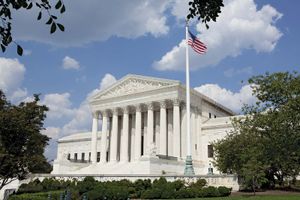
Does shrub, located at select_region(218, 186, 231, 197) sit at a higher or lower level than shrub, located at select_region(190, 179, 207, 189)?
lower

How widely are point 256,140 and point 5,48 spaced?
1450 inches

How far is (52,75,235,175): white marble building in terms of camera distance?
61469 millimetres

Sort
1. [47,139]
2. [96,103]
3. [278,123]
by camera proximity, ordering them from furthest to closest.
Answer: [96,103] → [47,139] → [278,123]

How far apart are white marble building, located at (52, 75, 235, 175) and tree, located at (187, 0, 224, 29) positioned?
162ft

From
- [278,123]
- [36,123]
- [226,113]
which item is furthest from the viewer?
[226,113]

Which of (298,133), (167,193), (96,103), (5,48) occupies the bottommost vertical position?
(167,193)

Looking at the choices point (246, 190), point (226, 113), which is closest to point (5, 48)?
point (246, 190)

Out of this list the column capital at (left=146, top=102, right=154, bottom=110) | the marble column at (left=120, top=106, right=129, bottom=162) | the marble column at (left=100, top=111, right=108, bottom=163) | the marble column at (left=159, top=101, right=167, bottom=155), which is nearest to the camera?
the marble column at (left=159, top=101, right=167, bottom=155)

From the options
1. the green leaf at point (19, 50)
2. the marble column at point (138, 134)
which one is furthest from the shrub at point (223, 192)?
the marble column at point (138, 134)

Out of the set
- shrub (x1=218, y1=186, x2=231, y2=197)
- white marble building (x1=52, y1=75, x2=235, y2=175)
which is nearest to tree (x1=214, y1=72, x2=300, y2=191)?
shrub (x1=218, y1=186, x2=231, y2=197)

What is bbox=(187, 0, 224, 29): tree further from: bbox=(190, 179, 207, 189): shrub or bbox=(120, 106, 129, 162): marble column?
bbox=(120, 106, 129, 162): marble column

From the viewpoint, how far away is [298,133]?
3050 cm

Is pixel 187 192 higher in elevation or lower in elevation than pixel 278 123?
lower

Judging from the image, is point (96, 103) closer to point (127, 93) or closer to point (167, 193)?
point (127, 93)
